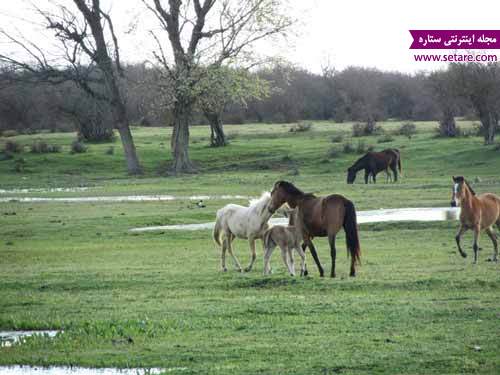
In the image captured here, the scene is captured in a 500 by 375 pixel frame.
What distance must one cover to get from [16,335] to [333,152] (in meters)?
45.0

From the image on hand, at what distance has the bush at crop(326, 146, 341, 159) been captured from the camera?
182 ft

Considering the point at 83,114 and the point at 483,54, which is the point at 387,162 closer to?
the point at 483,54

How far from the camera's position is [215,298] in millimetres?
14125

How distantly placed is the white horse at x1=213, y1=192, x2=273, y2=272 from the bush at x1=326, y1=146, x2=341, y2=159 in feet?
122

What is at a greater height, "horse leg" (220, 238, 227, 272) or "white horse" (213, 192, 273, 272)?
"white horse" (213, 192, 273, 272)

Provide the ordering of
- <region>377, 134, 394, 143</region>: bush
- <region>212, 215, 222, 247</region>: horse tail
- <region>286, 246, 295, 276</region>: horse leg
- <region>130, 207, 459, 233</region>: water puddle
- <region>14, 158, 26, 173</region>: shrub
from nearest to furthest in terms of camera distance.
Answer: <region>286, 246, 295, 276</region>: horse leg → <region>212, 215, 222, 247</region>: horse tail → <region>130, 207, 459, 233</region>: water puddle → <region>14, 158, 26, 173</region>: shrub → <region>377, 134, 394, 143</region>: bush

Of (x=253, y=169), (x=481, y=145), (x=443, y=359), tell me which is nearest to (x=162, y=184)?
(x=253, y=169)

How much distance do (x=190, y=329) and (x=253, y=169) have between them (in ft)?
141

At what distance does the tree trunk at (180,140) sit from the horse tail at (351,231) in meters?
37.9

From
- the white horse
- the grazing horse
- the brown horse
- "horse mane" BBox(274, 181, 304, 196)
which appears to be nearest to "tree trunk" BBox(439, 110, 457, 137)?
the grazing horse

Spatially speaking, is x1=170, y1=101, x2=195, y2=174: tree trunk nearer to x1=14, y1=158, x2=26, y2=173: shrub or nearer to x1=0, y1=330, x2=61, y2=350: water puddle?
x1=14, y1=158, x2=26, y2=173: shrub

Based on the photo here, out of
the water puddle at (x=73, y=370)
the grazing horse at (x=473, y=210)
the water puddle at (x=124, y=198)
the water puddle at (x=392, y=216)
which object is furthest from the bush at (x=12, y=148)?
the water puddle at (x=73, y=370)

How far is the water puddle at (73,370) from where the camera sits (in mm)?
9578

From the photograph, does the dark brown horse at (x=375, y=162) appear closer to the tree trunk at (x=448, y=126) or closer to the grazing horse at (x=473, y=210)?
the tree trunk at (x=448, y=126)
